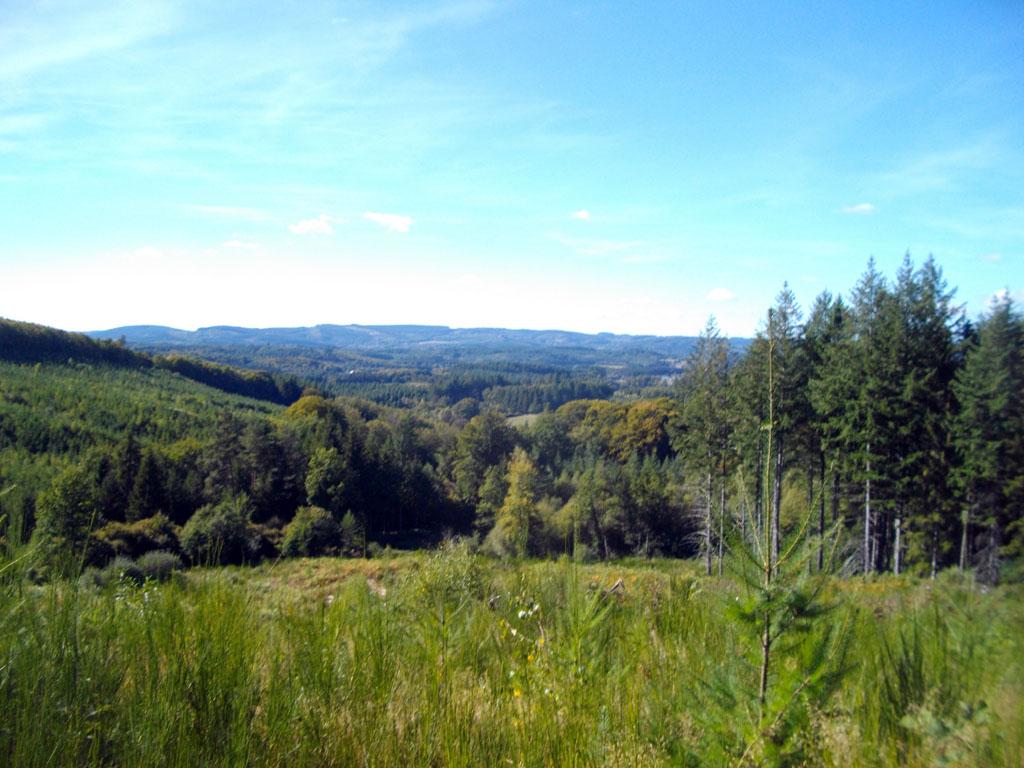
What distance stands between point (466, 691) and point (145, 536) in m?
24.6

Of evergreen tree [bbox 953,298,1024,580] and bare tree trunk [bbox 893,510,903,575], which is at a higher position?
evergreen tree [bbox 953,298,1024,580]

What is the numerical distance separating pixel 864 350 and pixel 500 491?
3015 centimetres

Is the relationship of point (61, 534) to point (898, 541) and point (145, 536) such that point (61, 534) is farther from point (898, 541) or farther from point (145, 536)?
point (145, 536)

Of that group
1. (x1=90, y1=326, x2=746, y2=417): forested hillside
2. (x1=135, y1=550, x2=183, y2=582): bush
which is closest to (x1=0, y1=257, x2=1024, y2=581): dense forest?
(x1=135, y1=550, x2=183, y2=582): bush

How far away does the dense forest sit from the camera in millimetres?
2324

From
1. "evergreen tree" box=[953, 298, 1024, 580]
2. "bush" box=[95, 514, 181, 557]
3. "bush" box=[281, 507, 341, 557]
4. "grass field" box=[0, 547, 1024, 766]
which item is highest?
"evergreen tree" box=[953, 298, 1024, 580]

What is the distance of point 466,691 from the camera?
2.25 meters

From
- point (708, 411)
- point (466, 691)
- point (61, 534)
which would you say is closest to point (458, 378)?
point (708, 411)

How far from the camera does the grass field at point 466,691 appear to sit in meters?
1.77

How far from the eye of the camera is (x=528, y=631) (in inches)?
126

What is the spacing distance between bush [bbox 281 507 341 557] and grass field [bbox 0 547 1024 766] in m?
21.6

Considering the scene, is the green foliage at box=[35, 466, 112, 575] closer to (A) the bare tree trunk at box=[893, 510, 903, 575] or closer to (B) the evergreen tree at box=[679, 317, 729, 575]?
(A) the bare tree trunk at box=[893, 510, 903, 575]

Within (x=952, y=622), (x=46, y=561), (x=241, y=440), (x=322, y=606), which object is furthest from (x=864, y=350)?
(x=241, y=440)

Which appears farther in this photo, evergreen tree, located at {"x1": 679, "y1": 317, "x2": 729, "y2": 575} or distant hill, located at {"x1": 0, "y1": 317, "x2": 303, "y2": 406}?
distant hill, located at {"x1": 0, "y1": 317, "x2": 303, "y2": 406}
